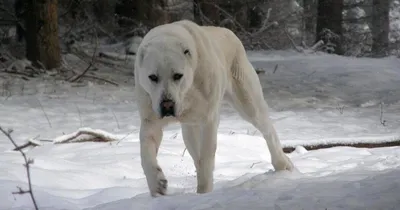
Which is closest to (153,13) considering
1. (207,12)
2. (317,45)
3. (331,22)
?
(207,12)

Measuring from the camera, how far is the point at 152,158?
4430mm

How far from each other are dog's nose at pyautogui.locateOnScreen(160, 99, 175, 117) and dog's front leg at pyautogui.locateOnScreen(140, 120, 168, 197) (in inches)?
11.7

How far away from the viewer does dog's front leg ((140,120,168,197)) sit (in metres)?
4.22

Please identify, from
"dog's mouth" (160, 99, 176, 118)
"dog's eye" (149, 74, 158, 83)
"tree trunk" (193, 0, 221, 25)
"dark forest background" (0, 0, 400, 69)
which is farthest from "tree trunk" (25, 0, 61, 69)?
"dog's mouth" (160, 99, 176, 118)

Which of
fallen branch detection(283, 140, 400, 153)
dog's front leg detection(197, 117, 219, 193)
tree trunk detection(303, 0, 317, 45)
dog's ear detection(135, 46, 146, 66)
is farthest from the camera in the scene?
tree trunk detection(303, 0, 317, 45)

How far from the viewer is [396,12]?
25.4m

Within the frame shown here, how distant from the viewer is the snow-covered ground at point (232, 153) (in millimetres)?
3189

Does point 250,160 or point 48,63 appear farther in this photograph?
point 48,63

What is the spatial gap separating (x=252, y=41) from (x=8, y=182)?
12853 mm

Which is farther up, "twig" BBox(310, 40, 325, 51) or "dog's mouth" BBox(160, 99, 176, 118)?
"dog's mouth" BBox(160, 99, 176, 118)

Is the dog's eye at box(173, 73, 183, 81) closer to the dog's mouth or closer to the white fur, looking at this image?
the white fur

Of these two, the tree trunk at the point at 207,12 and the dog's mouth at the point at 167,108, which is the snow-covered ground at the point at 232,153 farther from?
the tree trunk at the point at 207,12

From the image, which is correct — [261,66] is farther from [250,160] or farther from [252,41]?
[250,160]

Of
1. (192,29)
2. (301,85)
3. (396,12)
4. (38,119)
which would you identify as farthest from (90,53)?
(396,12)
